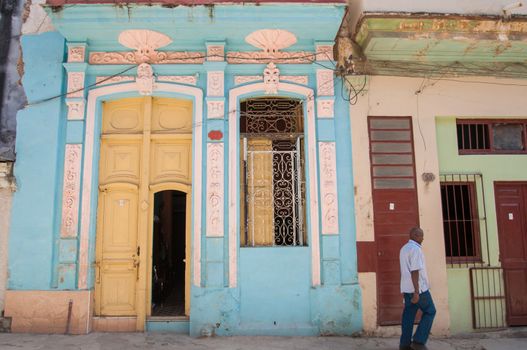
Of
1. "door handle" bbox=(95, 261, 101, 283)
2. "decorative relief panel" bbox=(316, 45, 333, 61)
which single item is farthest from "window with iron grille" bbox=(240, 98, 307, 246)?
"door handle" bbox=(95, 261, 101, 283)

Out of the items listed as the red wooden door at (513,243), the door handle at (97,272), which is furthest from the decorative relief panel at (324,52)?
the door handle at (97,272)

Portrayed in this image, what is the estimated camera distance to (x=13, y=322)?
5840 millimetres

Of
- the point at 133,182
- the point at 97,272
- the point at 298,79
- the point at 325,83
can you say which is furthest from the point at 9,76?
the point at 325,83

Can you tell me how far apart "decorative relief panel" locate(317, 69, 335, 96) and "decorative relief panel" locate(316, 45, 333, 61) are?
189 millimetres

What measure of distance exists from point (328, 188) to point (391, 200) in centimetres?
98

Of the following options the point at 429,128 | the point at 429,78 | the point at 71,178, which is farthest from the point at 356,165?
the point at 71,178

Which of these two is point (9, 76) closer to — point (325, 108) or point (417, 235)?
point (325, 108)

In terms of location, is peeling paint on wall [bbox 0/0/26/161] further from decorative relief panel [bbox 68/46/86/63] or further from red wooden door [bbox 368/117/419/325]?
red wooden door [bbox 368/117/419/325]

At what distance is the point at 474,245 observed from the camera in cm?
642

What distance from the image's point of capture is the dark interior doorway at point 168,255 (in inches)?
255

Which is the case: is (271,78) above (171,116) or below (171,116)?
above

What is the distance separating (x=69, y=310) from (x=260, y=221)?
2919mm

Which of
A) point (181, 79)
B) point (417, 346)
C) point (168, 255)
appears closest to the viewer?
point (417, 346)

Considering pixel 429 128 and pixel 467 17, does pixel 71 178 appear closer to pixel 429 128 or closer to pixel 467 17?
pixel 429 128
